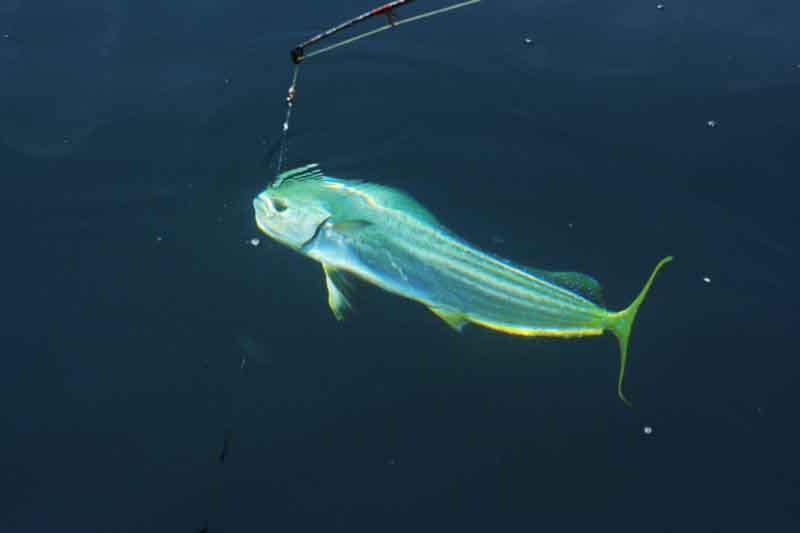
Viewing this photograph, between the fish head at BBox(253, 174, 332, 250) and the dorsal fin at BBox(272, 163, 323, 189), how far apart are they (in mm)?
194

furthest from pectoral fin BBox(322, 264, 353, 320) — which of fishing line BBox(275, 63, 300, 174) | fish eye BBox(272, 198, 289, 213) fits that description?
fishing line BBox(275, 63, 300, 174)

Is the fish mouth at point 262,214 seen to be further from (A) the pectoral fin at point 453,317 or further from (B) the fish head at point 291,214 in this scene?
(A) the pectoral fin at point 453,317

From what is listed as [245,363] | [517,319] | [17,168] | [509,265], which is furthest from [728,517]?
[17,168]

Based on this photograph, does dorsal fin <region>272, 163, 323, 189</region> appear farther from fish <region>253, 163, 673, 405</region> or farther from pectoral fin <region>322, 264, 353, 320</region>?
pectoral fin <region>322, 264, 353, 320</region>

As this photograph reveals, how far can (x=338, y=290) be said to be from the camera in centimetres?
344

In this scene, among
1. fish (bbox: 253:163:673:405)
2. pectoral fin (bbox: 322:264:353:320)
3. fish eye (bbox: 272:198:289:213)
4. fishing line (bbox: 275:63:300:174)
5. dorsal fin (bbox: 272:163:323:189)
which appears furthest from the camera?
fishing line (bbox: 275:63:300:174)

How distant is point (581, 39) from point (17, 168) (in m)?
3.93

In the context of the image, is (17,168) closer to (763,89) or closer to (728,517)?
(728,517)

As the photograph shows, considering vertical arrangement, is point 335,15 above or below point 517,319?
above

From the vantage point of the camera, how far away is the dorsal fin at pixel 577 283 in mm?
3191

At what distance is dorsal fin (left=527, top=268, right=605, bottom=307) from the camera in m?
3.19

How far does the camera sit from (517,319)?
3.19 meters

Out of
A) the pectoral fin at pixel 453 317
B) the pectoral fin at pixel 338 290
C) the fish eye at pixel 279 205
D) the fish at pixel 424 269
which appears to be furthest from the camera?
the fish eye at pixel 279 205

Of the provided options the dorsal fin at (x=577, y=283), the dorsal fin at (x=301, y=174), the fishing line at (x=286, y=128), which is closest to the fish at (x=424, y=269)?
the dorsal fin at (x=577, y=283)
